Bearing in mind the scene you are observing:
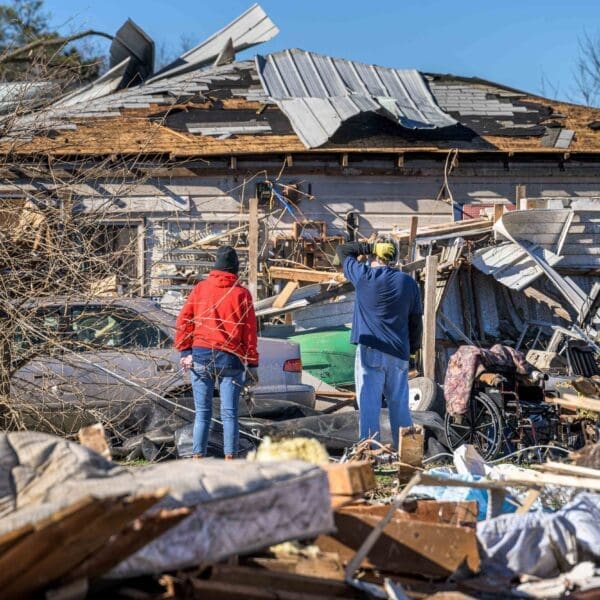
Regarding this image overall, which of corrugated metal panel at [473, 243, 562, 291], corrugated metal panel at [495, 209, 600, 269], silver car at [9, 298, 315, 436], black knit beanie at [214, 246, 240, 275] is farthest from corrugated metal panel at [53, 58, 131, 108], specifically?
black knit beanie at [214, 246, 240, 275]

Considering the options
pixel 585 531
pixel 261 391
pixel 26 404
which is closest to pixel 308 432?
pixel 261 391

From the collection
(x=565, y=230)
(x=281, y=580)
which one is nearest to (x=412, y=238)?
(x=565, y=230)

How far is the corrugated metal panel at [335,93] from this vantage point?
61.4 ft

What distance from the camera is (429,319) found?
14.5 meters

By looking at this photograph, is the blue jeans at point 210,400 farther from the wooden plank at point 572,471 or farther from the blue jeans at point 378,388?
the wooden plank at point 572,471

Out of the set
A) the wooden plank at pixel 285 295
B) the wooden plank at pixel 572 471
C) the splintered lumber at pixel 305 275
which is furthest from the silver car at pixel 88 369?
the splintered lumber at pixel 305 275

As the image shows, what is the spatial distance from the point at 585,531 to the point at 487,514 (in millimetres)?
769

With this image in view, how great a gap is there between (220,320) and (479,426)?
3.46 metres

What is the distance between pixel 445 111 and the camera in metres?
20.6

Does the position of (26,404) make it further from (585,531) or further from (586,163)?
(586,163)

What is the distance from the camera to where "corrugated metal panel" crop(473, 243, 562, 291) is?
1608 centimetres

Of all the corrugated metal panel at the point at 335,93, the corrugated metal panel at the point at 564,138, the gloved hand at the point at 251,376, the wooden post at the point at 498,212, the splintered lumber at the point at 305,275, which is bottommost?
the gloved hand at the point at 251,376

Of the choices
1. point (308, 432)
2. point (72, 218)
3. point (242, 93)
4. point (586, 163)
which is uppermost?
point (242, 93)

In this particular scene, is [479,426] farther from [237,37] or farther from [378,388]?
[237,37]
